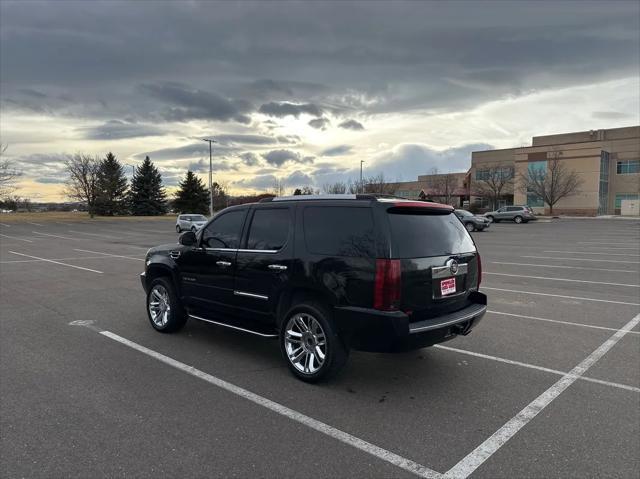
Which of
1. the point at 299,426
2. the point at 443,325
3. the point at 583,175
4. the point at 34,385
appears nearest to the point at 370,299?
the point at 443,325

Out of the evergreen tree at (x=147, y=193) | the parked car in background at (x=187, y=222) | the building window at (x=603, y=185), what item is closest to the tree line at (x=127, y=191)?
the evergreen tree at (x=147, y=193)

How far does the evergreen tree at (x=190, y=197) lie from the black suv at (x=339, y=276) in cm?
6802

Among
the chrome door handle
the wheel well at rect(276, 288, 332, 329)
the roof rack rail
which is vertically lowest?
the wheel well at rect(276, 288, 332, 329)

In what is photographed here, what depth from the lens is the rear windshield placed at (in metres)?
4.03

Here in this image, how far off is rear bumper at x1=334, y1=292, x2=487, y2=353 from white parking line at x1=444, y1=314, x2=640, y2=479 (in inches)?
35.8

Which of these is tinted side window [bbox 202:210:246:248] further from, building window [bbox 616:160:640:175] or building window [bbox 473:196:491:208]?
building window [bbox 616:160:640:175]

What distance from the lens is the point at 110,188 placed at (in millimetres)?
64875

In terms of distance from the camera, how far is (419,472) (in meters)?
2.98

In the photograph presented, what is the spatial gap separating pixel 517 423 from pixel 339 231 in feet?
7.22

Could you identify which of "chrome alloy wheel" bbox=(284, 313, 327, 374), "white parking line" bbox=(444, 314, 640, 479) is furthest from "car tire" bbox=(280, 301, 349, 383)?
"white parking line" bbox=(444, 314, 640, 479)

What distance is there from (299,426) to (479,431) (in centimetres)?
141

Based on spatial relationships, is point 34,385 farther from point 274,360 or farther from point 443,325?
point 443,325

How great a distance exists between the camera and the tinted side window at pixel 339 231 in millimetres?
4047

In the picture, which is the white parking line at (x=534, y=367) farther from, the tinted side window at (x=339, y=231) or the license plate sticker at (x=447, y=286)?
the tinted side window at (x=339, y=231)
